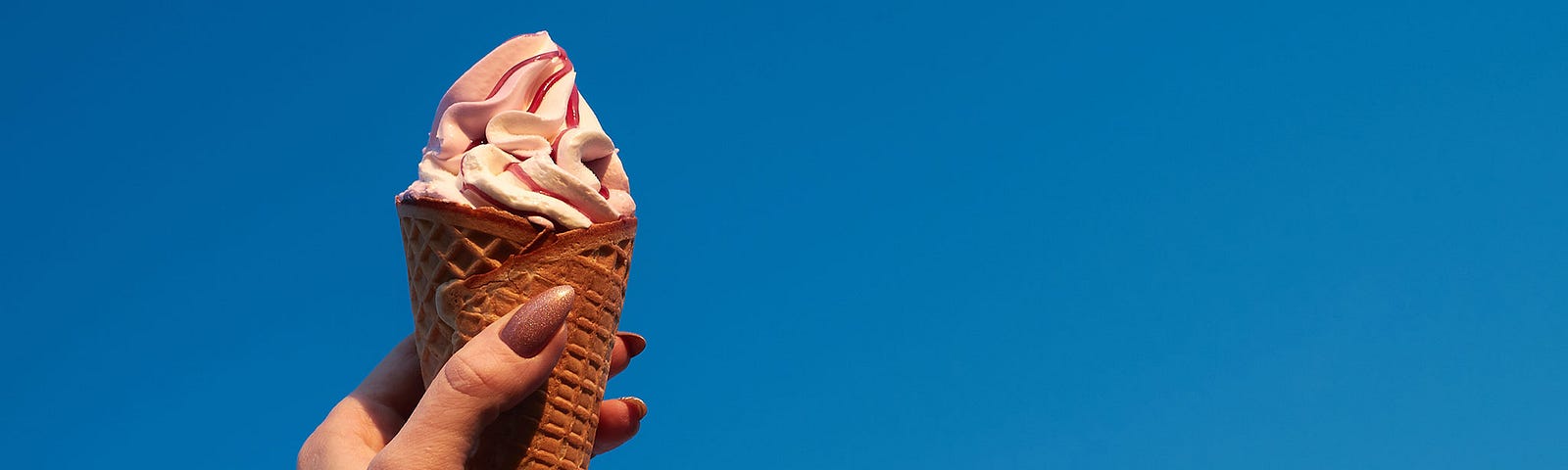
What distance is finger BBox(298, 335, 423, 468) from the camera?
337 cm

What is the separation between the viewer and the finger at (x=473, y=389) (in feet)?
9.80

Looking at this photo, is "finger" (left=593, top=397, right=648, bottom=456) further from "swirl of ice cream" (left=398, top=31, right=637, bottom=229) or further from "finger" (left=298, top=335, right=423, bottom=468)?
"swirl of ice cream" (left=398, top=31, right=637, bottom=229)

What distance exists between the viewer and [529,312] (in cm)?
303

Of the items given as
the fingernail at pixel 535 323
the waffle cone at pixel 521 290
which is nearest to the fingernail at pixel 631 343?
the waffle cone at pixel 521 290

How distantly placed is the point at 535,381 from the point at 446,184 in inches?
21.2

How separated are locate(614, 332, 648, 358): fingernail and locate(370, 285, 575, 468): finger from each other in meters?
0.87

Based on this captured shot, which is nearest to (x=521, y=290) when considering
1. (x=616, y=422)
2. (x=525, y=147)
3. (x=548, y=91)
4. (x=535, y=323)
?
(x=535, y=323)

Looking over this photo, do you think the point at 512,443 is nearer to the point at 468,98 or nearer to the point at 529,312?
the point at 529,312

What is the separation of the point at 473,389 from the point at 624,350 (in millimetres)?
951

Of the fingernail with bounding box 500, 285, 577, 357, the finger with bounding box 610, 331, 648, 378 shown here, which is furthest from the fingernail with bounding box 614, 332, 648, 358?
the fingernail with bounding box 500, 285, 577, 357

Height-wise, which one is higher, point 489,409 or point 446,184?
point 446,184

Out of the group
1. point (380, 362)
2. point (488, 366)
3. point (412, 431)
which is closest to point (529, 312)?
point (488, 366)

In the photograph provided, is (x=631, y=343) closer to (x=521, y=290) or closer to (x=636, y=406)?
(x=636, y=406)

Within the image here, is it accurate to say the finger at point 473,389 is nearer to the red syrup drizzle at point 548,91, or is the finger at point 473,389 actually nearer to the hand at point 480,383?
the hand at point 480,383
